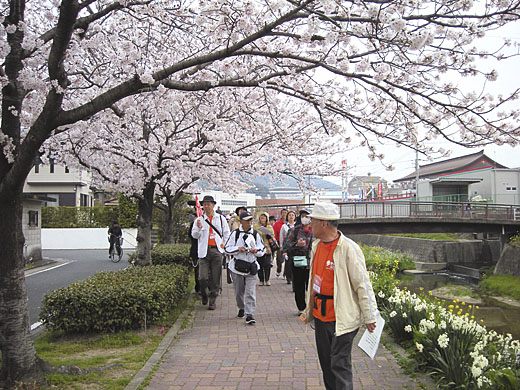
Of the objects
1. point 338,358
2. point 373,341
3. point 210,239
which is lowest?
point 338,358

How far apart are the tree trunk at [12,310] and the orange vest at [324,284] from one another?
290 cm

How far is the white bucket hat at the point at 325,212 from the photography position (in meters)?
3.91

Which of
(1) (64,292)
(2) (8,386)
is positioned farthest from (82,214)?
(2) (8,386)

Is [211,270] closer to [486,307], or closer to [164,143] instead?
[164,143]

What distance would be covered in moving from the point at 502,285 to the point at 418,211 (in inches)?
259

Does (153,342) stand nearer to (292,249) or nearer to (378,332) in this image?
(292,249)

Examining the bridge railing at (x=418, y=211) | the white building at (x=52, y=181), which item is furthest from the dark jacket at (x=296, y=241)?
the white building at (x=52, y=181)

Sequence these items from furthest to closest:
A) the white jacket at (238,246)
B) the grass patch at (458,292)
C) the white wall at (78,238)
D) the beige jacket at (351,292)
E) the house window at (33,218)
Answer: the white wall at (78,238)
the grass patch at (458,292)
the house window at (33,218)
the white jacket at (238,246)
the beige jacket at (351,292)

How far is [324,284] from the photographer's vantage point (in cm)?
394

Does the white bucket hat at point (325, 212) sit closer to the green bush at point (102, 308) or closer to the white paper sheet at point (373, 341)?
the white paper sheet at point (373, 341)

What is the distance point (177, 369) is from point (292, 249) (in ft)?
11.0

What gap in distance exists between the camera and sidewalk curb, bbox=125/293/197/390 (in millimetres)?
4652

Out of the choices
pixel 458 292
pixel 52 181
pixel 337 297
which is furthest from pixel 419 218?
pixel 52 181

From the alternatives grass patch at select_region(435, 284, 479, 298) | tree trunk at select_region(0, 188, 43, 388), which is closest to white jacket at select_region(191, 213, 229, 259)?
tree trunk at select_region(0, 188, 43, 388)
